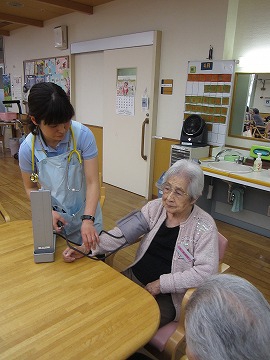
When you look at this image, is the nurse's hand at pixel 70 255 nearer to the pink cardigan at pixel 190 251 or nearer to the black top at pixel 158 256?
the pink cardigan at pixel 190 251

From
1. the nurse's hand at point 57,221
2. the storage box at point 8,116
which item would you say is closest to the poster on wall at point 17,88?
the storage box at point 8,116

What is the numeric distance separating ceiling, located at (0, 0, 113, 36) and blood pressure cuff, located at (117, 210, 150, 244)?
3681 mm

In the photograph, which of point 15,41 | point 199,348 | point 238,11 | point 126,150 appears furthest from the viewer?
point 15,41

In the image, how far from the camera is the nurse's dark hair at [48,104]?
1154 mm

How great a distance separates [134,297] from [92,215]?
47cm

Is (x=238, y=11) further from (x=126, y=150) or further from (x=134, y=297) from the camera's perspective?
(x=134, y=297)

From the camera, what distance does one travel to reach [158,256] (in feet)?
4.91

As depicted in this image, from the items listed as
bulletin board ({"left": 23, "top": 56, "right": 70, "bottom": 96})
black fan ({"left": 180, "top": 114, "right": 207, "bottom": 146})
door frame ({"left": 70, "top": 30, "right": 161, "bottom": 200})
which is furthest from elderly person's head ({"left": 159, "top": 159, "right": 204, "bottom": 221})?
bulletin board ({"left": 23, "top": 56, "right": 70, "bottom": 96})

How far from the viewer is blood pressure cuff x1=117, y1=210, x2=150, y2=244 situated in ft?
4.90

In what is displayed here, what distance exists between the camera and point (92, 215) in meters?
1.40

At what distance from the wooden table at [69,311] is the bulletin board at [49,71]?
173 inches

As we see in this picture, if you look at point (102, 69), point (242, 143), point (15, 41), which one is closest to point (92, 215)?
point (242, 143)

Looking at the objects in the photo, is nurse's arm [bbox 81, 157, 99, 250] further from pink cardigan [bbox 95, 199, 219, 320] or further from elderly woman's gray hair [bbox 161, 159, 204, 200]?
elderly woman's gray hair [bbox 161, 159, 204, 200]

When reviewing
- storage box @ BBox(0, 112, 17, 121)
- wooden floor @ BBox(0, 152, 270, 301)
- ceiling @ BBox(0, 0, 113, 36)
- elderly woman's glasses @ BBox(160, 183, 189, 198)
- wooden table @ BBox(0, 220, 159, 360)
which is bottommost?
wooden floor @ BBox(0, 152, 270, 301)
